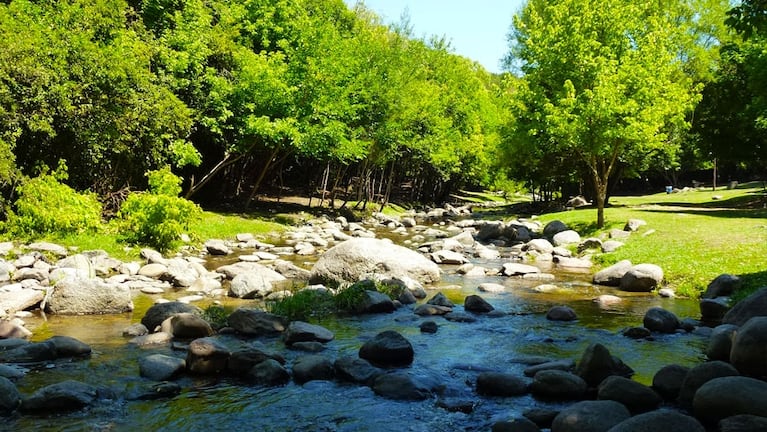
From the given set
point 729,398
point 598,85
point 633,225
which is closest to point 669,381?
point 729,398

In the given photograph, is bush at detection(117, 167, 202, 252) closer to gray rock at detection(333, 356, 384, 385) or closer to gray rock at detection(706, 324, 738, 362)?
gray rock at detection(333, 356, 384, 385)

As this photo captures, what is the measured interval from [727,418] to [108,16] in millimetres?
26223

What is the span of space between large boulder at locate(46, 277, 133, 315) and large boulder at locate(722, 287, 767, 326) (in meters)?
11.9

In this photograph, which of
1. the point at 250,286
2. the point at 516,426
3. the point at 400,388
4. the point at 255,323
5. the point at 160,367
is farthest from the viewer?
the point at 250,286

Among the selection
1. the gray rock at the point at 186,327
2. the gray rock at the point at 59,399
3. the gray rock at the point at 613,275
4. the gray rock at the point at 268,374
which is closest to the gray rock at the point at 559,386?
the gray rock at the point at 268,374

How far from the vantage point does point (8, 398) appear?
712 centimetres

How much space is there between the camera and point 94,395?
7570 mm

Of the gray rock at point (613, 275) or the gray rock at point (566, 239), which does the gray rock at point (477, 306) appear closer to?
the gray rock at point (613, 275)

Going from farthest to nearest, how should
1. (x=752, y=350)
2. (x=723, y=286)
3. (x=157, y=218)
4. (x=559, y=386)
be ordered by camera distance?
(x=157, y=218) < (x=723, y=286) < (x=559, y=386) < (x=752, y=350)

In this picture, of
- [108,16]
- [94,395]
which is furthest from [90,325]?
[108,16]

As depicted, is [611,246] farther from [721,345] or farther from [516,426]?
[516,426]

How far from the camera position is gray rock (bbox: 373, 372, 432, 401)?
7992mm

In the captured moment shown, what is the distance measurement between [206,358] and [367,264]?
337 inches

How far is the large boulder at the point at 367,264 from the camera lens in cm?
1667
